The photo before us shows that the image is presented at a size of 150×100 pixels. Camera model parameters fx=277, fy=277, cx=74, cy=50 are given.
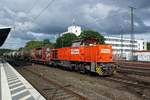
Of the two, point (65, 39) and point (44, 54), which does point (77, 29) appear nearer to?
point (65, 39)

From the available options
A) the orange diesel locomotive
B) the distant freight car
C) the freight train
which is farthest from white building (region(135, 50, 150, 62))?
the orange diesel locomotive

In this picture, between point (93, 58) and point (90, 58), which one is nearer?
point (93, 58)

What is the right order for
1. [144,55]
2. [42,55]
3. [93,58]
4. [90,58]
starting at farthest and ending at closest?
[144,55], [42,55], [90,58], [93,58]

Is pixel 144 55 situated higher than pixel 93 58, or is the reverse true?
pixel 144 55

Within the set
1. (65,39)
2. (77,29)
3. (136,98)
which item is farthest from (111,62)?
(77,29)

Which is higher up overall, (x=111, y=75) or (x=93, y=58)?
(x=93, y=58)

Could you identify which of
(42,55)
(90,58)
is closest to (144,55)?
(42,55)

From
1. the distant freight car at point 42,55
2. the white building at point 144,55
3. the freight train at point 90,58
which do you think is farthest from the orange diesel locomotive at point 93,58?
the white building at point 144,55

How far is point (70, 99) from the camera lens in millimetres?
11930

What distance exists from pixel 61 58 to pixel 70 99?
68.2 ft

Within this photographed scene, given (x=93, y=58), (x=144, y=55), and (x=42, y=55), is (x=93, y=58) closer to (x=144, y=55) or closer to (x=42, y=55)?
(x=42, y=55)

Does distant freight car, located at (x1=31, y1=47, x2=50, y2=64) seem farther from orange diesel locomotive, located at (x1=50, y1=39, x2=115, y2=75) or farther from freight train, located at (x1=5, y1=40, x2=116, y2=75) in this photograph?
orange diesel locomotive, located at (x1=50, y1=39, x2=115, y2=75)

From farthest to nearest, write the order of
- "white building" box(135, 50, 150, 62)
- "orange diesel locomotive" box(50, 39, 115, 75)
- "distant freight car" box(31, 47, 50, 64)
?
"white building" box(135, 50, 150, 62), "distant freight car" box(31, 47, 50, 64), "orange diesel locomotive" box(50, 39, 115, 75)

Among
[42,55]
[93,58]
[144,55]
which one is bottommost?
[93,58]
